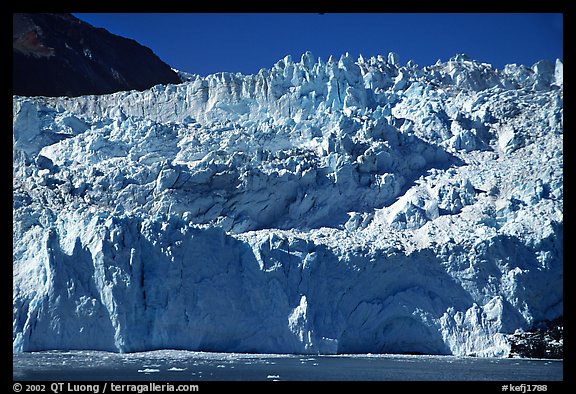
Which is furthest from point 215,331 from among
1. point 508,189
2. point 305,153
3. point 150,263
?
point 508,189

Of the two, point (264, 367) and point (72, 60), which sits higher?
point (72, 60)

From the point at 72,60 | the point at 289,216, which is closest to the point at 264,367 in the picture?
the point at 289,216

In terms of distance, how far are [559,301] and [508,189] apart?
11.5ft

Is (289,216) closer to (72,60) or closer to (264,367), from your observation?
(264,367)

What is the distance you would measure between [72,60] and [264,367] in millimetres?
32518

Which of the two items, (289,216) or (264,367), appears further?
(289,216)

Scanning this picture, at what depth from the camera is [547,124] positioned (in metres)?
25.3

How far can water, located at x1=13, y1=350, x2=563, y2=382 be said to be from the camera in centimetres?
1525

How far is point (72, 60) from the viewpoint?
46250 mm

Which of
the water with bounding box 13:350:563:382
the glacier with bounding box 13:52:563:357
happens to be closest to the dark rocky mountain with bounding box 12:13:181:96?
the glacier with bounding box 13:52:563:357

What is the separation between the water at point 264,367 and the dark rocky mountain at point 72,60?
26.3m

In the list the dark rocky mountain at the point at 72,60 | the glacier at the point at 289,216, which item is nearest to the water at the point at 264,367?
the glacier at the point at 289,216

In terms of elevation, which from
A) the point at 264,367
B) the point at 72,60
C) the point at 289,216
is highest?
the point at 72,60
